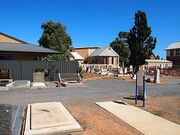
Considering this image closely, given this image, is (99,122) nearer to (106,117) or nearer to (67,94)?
(106,117)

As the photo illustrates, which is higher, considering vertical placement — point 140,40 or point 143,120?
point 140,40

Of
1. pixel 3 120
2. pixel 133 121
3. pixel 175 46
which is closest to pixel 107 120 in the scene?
pixel 133 121

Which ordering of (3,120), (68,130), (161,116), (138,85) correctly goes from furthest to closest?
(138,85) < (161,116) < (3,120) < (68,130)

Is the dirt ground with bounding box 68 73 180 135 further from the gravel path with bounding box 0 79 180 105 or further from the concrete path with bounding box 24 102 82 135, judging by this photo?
the gravel path with bounding box 0 79 180 105

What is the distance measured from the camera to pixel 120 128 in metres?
7.99

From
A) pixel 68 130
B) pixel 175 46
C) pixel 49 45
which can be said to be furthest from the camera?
pixel 175 46

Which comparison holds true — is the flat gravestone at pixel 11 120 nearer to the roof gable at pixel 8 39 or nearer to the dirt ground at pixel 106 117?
the dirt ground at pixel 106 117

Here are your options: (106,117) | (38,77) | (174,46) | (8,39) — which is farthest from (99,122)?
(174,46)

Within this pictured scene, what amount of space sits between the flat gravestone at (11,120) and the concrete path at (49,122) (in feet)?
0.82

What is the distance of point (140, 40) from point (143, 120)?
2511cm

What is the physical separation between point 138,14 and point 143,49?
4.11 metres

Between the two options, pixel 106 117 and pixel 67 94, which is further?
pixel 67 94

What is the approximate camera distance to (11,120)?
28.3 feet

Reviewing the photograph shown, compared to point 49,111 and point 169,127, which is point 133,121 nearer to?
point 169,127
